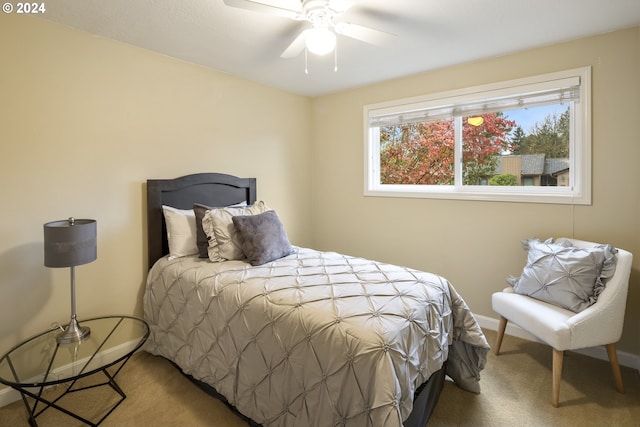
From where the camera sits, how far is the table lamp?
1.82m

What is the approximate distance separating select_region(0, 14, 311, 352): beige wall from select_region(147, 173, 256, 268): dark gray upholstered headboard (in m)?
0.09

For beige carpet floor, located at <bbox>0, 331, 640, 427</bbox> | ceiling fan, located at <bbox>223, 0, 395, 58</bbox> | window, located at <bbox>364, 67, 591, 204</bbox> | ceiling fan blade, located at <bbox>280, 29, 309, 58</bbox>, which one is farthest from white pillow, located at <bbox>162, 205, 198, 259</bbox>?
window, located at <bbox>364, 67, 591, 204</bbox>

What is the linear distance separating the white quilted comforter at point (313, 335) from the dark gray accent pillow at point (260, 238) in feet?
0.29

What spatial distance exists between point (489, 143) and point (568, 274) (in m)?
1.31

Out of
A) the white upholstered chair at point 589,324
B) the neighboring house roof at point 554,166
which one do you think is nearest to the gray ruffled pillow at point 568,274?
the white upholstered chair at point 589,324

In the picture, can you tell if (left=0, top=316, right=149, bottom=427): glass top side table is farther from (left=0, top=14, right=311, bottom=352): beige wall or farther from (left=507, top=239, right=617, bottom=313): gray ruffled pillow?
(left=507, top=239, right=617, bottom=313): gray ruffled pillow

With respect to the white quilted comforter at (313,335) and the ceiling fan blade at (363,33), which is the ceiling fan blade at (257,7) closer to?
the ceiling fan blade at (363,33)

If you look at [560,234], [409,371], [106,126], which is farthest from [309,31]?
[560,234]

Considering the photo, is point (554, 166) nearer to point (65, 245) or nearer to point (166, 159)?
point (166, 159)

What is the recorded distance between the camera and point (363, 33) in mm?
1920

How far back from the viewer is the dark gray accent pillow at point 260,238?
2400 mm

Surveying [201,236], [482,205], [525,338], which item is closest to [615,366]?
[525,338]

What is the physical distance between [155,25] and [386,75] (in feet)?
6.62

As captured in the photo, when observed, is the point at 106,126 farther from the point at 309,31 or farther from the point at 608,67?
the point at 608,67
